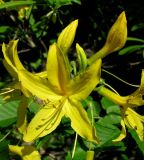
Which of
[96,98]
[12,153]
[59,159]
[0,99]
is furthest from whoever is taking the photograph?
[59,159]

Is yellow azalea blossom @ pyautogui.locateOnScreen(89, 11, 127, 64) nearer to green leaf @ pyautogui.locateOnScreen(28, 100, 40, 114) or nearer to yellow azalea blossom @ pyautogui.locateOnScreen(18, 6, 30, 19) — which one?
green leaf @ pyautogui.locateOnScreen(28, 100, 40, 114)

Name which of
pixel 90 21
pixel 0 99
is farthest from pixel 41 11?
pixel 0 99

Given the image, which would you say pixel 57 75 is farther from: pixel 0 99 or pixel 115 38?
pixel 0 99

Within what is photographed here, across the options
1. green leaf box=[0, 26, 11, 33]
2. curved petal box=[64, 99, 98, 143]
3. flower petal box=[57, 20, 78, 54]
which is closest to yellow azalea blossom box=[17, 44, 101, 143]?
curved petal box=[64, 99, 98, 143]

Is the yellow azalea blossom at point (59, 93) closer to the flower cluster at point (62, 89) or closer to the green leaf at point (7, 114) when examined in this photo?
the flower cluster at point (62, 89)

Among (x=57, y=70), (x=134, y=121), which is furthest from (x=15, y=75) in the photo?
(x=134, y=121)

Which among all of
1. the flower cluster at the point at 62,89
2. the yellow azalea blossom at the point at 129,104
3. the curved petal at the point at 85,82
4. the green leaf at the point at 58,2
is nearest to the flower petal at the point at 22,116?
the flower cluster at the point at 62,89
